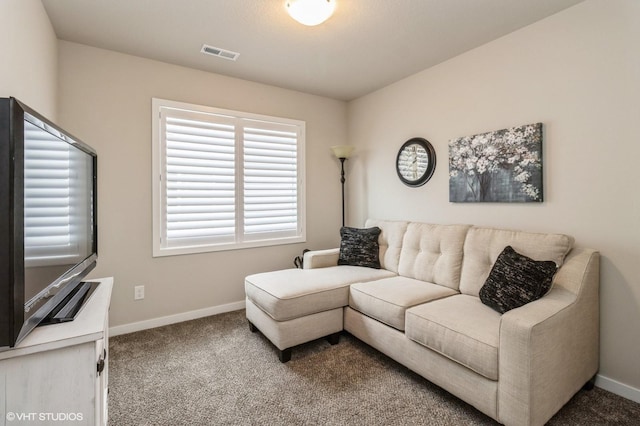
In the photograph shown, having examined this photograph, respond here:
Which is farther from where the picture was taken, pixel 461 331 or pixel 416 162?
pixel 416 162

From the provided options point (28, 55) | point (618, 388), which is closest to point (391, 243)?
point (618, 388)

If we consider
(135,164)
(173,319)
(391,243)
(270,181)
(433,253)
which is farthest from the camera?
(270,181)

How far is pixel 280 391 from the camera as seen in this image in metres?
1.97

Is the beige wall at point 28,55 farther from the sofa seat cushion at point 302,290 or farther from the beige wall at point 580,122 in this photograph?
the beige wall at point 580,122

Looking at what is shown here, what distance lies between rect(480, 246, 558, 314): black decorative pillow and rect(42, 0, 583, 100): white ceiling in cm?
173

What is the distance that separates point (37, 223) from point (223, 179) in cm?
216

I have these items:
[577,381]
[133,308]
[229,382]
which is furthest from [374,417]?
[133,308]

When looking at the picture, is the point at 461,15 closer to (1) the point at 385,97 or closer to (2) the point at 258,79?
(1) the point at 385,97

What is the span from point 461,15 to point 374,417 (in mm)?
2715

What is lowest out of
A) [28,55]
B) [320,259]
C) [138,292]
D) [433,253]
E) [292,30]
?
[138,292]

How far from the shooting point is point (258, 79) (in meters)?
3.42

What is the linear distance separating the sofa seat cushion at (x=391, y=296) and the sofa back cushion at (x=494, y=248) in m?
0.19

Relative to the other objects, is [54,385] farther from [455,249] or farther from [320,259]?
[455,249]

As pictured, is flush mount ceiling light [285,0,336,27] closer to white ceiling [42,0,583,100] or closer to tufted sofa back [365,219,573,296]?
white ceiling [42,0,583,100]
